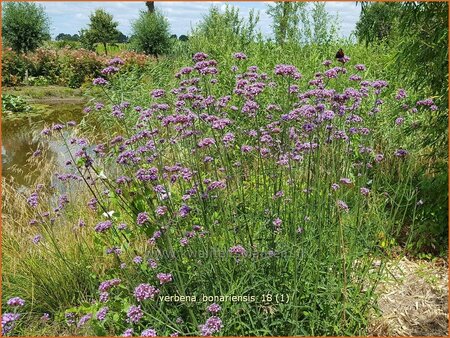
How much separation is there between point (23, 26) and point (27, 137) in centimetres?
1086

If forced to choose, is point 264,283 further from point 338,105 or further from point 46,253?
point 46,253

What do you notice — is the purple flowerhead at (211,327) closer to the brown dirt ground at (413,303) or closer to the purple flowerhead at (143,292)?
the purple flowerhead at (143,292)

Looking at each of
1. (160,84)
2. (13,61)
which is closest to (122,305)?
(160,84)

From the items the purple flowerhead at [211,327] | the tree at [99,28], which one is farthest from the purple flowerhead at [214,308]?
the tree at [99,28]

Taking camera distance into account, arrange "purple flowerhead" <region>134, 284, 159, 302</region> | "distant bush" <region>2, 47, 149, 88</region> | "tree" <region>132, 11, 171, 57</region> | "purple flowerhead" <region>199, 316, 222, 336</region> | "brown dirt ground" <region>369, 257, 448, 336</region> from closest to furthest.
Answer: "purple flowerhead" <region>199, 316, 222, 336</region> → "purple flowerhead" <region>134, 284, 159, 302</region> → "brown dirt ground" <region>369, 257, 448, 336</region> → "distant bush" <region>2, 47, 149, 88</region> → "tree" <region>132, 11, 171, 57</region>

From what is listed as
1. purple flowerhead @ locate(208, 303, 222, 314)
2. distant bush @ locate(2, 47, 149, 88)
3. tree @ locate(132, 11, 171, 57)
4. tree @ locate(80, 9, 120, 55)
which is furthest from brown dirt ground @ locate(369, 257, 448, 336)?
tree @ locate(80, 9, 120, 55)

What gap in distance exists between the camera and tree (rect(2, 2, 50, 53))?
20.1 metres

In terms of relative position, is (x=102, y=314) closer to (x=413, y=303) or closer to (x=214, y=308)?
(x=214, y=308)

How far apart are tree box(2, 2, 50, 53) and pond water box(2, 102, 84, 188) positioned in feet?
17.6

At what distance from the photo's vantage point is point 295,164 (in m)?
3.27

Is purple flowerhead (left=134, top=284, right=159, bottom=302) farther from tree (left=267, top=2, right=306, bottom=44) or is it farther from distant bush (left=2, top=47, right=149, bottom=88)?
distant bush (left=2, top=47, right=149, bottom=88)

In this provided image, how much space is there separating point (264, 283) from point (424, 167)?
2.88 m

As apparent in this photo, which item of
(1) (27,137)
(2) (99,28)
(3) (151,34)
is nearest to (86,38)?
(2) (99,28)

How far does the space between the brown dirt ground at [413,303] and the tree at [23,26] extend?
20.9 m
